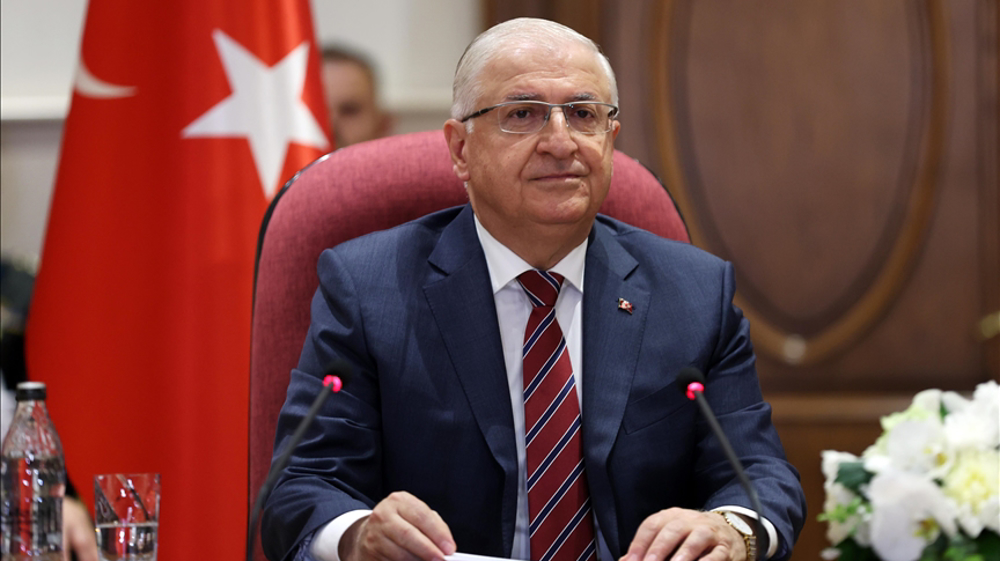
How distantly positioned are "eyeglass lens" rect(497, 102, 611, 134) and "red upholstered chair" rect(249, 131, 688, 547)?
227mm

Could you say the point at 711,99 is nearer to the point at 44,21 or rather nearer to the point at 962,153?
the point at 962,153

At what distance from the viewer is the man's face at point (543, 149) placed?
5.46 ft

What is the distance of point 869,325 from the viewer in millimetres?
3355

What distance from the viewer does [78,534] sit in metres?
1.46

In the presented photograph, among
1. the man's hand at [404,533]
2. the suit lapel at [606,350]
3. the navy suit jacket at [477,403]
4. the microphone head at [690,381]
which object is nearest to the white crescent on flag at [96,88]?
the navy suit jacket at [477,403]

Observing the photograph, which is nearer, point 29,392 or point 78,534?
point 29,392

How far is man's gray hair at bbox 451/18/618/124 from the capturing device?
169 cm

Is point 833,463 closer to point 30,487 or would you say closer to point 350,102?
point 30,487

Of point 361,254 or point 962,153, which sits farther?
point 962,153

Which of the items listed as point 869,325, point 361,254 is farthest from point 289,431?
point 869,325

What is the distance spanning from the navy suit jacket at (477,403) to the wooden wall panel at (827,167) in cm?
161

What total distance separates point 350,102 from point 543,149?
5.44 ft

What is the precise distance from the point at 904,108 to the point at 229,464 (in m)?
2.37

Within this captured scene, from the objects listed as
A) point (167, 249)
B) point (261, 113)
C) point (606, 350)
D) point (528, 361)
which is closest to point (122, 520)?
point (528, 361)
